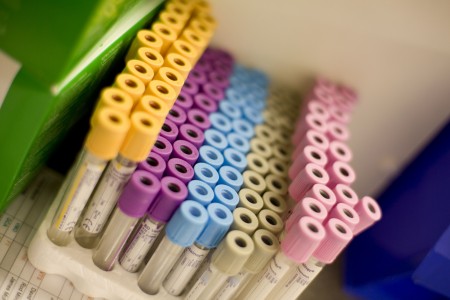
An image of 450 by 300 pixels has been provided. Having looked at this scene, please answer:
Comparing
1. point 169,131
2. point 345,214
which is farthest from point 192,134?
point 345,214

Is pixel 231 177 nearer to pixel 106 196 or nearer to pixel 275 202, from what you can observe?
pixel 275 202

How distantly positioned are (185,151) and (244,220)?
13 centimetres

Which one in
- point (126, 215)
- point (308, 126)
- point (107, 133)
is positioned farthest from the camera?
point (308, 126)

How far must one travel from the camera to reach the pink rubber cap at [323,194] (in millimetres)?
716

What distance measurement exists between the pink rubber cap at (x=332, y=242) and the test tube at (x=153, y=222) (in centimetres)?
19

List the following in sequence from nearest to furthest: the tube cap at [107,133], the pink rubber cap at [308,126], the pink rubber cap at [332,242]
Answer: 1. the tube cap at [107,133]
2. the pink rubber cap at [332,242]
3. the pink rubber cap at [308,126]

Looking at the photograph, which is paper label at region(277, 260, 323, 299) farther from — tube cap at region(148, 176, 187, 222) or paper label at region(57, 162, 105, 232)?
paper label at region(57, 162, 105, 232)

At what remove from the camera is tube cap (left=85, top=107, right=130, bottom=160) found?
57cm

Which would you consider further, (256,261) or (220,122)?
(220,122)

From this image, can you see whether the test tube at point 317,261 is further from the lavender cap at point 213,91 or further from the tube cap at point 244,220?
the lavender cap at point 213,91

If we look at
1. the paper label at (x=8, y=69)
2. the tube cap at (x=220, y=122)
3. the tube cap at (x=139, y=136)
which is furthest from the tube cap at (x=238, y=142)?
the paper label at (x=8, y=69)

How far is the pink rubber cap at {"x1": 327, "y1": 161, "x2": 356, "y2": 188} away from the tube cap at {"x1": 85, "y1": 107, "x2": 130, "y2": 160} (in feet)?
1.13

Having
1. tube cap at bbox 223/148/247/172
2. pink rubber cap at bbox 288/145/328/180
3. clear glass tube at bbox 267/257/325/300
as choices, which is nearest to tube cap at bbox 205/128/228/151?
tube cap at bbox 223/148/247/172

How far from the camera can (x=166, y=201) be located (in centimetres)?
65
